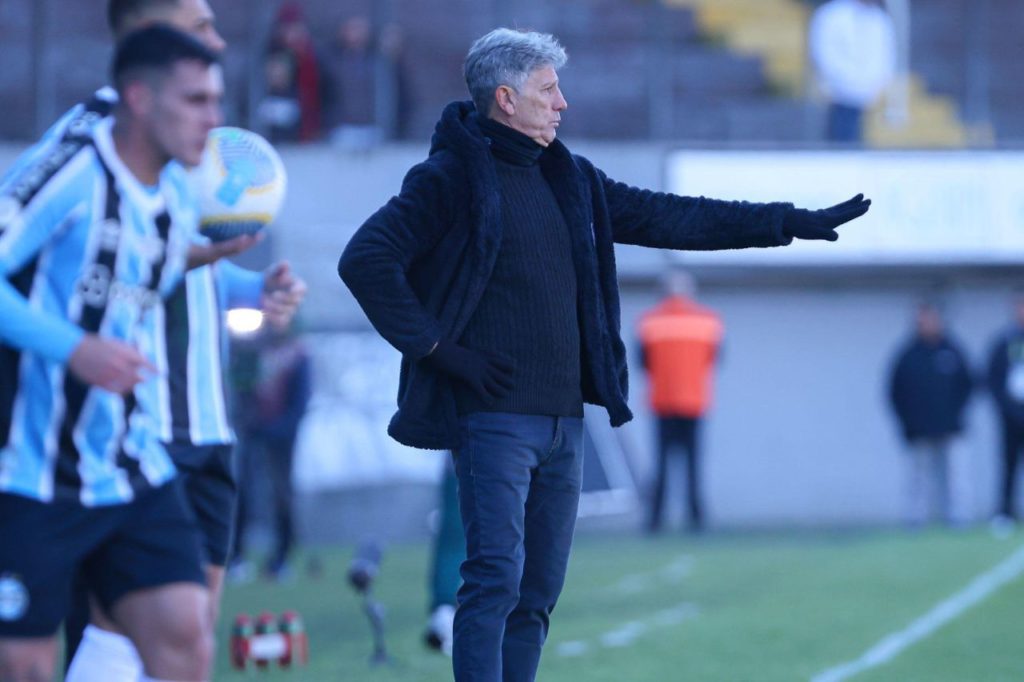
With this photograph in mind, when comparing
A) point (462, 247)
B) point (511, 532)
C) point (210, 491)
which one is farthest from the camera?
point (210, 491)

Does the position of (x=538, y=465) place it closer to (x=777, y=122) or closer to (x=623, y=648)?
(x=623, y=648)

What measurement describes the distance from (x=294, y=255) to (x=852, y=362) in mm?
6136

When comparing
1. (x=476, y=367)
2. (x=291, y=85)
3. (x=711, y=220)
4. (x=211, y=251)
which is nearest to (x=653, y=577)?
(x=711, y=220)

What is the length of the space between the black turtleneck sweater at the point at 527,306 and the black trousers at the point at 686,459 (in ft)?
39.3

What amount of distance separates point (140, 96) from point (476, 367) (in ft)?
4.70

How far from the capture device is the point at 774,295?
20438mm

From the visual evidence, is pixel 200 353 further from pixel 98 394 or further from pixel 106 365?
pixel 106 365

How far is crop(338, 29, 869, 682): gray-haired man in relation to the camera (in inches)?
218

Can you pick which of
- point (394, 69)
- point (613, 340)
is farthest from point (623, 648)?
point (394, 69)

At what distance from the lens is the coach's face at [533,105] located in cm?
571

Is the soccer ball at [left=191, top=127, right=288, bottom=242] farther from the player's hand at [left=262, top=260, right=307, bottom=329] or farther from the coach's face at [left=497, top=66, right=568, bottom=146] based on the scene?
the coach's face at [left=497, top=66, right=568, bottom=146]

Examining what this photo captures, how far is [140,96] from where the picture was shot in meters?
4.53

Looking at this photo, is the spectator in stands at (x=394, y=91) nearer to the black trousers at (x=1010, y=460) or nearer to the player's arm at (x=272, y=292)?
the black trousers at (x=1010, y=460)

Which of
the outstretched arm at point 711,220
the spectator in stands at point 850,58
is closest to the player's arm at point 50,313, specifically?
the outstretched arm at point 711,220
